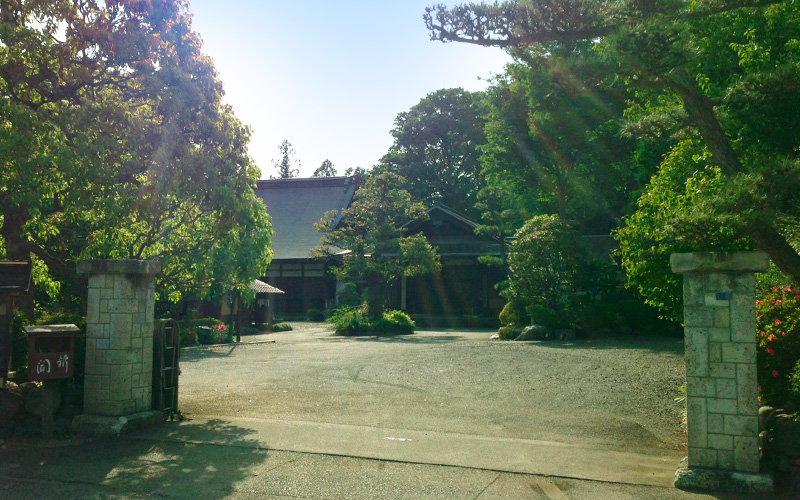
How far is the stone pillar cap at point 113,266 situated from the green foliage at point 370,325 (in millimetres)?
19093

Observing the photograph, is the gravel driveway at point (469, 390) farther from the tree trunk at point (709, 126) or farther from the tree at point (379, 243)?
the tree at point (379, 243)

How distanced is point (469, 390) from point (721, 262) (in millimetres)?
6214

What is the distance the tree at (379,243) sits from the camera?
Answer: 2920 cm

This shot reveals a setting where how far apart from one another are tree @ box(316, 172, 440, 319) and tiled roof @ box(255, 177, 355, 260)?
1169cm

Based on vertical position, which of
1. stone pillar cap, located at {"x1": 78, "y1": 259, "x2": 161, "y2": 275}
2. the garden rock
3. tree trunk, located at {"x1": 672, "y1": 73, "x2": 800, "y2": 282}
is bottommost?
the garden rock

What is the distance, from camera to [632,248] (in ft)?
40.6

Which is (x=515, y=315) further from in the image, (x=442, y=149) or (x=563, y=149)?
(x=442, y=149)

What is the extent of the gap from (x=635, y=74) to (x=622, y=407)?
498 cm

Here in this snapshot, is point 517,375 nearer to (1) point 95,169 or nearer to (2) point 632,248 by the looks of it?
(2) point 632,248

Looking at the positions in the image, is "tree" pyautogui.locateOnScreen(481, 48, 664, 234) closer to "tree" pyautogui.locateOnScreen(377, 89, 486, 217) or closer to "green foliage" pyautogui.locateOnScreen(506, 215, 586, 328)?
"green foliage" pyautogui.locateOnScreen(506, 215, 586, 328)

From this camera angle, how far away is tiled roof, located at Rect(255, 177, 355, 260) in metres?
42.4

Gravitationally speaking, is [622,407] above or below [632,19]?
below

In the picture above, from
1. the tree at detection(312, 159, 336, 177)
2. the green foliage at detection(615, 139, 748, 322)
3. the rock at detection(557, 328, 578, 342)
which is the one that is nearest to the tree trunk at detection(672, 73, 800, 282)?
the green foliage at detection(615, 139, 748, 322)

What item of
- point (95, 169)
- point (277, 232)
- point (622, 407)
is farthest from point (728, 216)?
point (277, 232)
